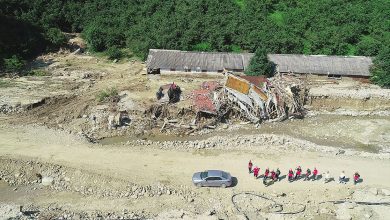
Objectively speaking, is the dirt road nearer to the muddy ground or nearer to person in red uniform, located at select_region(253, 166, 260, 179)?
the muddy ground

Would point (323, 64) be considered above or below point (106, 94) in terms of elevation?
above

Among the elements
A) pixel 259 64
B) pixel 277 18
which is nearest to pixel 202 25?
pixel 277 18

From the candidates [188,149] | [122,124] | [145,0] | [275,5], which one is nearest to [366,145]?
[188,149]

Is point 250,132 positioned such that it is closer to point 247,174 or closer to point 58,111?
point 247,174

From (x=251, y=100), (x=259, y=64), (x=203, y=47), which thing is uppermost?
(x=203, y=47)

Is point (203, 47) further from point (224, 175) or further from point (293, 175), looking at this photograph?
point (293, 175)

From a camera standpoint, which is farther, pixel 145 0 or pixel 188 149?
pixel 145 0

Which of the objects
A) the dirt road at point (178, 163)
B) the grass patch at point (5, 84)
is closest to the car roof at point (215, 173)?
the dirt road at point (178, 163)
